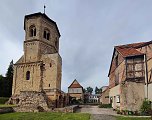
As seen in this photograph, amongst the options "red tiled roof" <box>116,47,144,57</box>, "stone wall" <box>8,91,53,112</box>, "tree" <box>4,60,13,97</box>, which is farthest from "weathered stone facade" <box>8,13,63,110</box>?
"tree" <box>4,60,13,97</box>

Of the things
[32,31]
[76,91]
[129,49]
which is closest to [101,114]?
[129,49]

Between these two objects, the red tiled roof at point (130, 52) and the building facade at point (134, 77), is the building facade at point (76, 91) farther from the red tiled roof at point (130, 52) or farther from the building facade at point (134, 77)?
the red tiled roof at point (130, 52)

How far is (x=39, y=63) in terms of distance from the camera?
31.7 m

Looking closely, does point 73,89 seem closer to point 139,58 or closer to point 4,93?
point 4,93

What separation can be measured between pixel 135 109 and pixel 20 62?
2071 cm

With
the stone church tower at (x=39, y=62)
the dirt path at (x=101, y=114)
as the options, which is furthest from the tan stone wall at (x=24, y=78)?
the dirt path at (x=101, y=114)

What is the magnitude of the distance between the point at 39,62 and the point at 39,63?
0.55 feet

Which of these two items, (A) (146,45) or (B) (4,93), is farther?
(B) (4,93)

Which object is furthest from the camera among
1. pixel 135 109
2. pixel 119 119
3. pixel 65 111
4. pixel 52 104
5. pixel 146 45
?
pixel 52 104

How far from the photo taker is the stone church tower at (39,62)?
30.9 metres

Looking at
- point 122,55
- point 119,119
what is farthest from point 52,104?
point 119,119

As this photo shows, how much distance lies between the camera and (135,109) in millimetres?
21406

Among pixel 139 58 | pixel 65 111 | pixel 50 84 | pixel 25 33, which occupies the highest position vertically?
pixel 25 33

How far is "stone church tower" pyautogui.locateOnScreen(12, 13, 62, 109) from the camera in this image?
30859 millimetres
